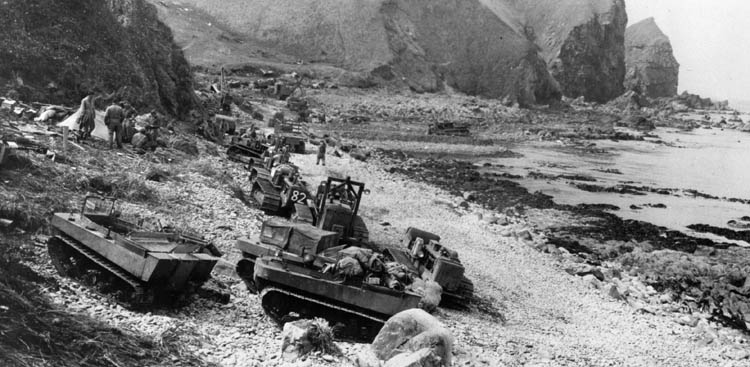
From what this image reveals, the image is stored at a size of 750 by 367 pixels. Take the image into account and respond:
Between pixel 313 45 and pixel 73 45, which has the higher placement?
pixel 313 45

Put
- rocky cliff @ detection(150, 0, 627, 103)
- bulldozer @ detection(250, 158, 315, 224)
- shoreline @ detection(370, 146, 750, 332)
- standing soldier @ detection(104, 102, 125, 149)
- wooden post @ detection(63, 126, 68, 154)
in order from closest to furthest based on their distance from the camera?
wooden post @ detection(63, 126, 68, 154) → bulldozer @ detection(250, 158, 315, 224) → standing soldier @ detection(104, 102, 125, 149) → shoreline @ detection(370, 146, 750, 332) → rocky cliff @ detection(150, 0, 627, 103)

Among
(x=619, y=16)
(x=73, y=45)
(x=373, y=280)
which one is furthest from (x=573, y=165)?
(x=619, y=16)

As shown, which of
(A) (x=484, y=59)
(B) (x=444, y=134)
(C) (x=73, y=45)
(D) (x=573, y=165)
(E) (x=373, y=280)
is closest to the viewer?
(E) (x=373, y=280)

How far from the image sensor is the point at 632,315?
55.4 feet

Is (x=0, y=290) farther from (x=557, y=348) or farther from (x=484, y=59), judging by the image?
(x=484, y=59)

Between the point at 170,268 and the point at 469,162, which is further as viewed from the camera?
the point at 469,162

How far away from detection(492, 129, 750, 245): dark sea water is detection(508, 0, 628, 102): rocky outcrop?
199 ft

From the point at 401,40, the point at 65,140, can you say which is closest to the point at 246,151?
the point at 65,140

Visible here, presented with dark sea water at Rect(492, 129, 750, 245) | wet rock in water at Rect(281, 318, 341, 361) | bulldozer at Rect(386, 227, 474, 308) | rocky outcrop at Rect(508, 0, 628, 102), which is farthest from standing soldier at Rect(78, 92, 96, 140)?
rocky outcrop at Rect(508, 0, 628, 102)

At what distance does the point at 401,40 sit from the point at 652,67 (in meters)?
112

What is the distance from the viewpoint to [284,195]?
18.9m

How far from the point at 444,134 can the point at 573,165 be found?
11.7m

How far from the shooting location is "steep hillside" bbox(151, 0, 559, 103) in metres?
87.2

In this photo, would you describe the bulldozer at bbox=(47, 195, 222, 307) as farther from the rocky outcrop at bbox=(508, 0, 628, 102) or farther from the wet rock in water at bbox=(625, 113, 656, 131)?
the rocky outcrop at bbox=(508, 0, 628, 102)
